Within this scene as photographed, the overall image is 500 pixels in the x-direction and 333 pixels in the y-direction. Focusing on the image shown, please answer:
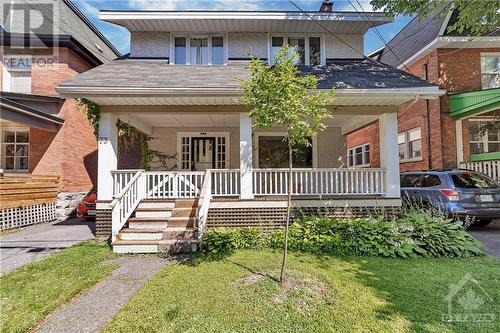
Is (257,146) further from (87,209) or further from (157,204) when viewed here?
(87,209)

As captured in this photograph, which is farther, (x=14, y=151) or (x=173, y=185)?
(x=14, y=151)

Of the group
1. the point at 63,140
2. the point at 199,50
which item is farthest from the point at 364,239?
the point at 63,140

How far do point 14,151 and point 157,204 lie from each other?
797 centimetres

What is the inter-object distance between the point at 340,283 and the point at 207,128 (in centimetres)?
795

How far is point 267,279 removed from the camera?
13.4ft

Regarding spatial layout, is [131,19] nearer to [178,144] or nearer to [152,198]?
[178,144]

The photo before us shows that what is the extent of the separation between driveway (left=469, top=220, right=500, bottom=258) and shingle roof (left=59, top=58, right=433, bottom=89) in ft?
13.7

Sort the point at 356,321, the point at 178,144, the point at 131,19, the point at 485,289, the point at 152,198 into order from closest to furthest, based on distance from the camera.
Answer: the point at 356,321
the point at 485,289
the point at 152,198
the point at 131,19
the point at 178,144

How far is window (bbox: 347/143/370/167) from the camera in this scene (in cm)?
1471

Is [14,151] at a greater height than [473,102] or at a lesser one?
lesser

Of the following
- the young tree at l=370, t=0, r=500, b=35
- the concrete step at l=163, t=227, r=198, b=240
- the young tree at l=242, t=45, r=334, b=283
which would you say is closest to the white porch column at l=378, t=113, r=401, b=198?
the young tree at l=370, t=0, r=500, b=35

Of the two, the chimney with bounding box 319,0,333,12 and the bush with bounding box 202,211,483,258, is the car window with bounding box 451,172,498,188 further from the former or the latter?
the chimney with bounding box 319,0,333,12

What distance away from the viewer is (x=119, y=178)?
23.0ft

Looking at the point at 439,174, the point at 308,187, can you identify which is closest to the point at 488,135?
the point at 439,174
